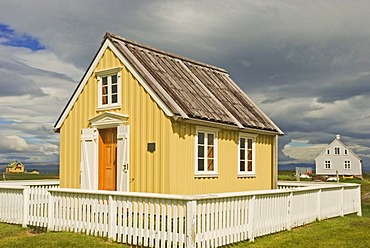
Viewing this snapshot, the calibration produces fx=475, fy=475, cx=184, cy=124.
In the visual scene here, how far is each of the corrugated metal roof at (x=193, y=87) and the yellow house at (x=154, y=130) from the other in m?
0.05

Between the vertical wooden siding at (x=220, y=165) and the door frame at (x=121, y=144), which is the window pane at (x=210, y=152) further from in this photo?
the door frame at (x=121, y=144)

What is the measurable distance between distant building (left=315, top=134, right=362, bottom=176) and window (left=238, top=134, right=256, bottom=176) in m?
63.4

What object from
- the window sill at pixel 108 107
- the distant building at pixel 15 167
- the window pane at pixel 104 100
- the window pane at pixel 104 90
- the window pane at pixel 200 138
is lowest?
the distant building at pixel 15 167

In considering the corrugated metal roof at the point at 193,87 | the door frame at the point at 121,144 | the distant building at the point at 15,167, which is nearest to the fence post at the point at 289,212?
the corrugated metal roof at the point at 193,87

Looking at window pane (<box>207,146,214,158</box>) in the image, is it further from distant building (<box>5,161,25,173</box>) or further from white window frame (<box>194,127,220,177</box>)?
distant building (<box>5,161,25,173</box>)

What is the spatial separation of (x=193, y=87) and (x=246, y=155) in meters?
3.55

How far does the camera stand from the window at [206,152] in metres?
16.1

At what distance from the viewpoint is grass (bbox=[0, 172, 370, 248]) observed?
11164 mm

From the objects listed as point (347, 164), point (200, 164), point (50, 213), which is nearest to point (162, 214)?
point (50, 213)

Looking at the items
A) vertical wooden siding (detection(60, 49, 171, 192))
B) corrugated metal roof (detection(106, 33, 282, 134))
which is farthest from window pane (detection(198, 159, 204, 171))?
vertical wooden siding (detection(60, 49, 171, 192))

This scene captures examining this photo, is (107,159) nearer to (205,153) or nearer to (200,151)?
(200,151)

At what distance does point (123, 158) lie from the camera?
15.9 m

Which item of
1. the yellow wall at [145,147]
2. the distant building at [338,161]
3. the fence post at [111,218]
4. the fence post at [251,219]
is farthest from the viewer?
the distant building at [338,161]

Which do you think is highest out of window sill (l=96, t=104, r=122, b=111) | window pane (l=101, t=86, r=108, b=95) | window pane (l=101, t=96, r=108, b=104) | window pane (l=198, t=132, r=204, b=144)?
window pane (l=101, t=86, r=108, b=95)
